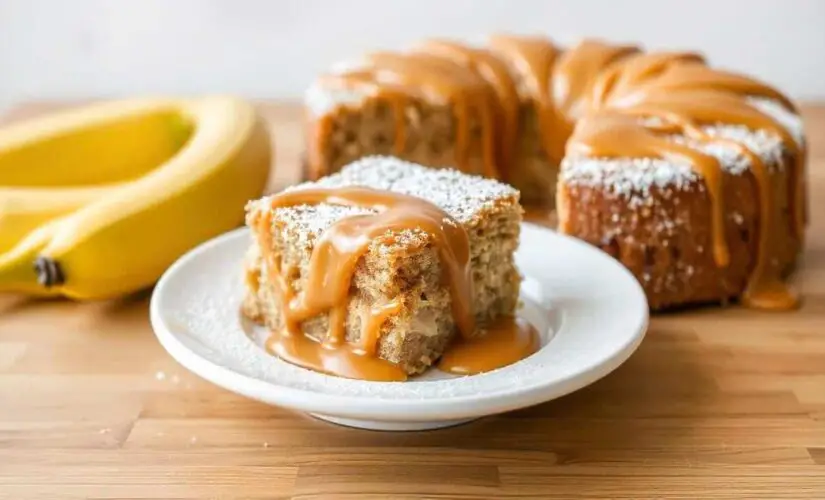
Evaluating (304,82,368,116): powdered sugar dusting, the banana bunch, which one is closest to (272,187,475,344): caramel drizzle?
the banana bunch

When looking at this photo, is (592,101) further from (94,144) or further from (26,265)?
(26,265)

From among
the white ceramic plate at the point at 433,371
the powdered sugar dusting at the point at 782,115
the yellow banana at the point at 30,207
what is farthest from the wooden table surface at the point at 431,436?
the powdered sugar dusting at the point at 782,115

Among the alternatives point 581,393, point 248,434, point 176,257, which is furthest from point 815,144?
point 248,434

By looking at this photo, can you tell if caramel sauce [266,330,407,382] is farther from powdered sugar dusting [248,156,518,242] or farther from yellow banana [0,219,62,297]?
yellow banana [0,219,62,297]

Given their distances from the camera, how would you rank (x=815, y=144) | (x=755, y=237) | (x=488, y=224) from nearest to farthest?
(x=488, y=224), (x=755, y=237), (x=815, y=144)

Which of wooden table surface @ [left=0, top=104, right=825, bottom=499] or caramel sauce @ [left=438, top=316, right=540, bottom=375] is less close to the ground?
caramel sauce @ [left=438, top=316, right=540, bottom=375]

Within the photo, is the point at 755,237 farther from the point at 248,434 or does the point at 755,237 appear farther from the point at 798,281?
the point at 248,434

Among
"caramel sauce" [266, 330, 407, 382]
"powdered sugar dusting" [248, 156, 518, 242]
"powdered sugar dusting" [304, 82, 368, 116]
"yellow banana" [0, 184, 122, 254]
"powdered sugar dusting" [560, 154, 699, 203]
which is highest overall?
"powdered sugar dusting" [248, 156, 518, 242]
